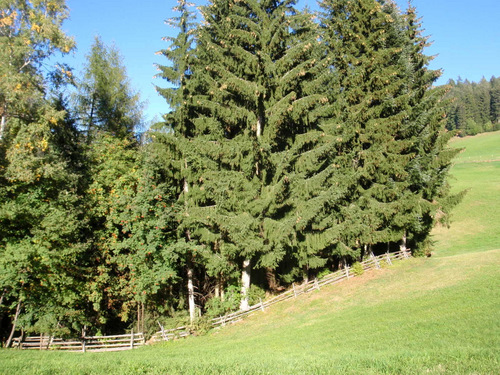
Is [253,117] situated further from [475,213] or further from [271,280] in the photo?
[475,213]

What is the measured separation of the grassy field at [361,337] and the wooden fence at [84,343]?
2.14m

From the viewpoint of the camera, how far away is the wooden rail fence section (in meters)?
17.5

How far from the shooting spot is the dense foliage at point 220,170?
50.5ft

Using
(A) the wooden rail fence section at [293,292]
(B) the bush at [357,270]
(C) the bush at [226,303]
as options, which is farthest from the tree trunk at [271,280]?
(B) the bush at [357,270]

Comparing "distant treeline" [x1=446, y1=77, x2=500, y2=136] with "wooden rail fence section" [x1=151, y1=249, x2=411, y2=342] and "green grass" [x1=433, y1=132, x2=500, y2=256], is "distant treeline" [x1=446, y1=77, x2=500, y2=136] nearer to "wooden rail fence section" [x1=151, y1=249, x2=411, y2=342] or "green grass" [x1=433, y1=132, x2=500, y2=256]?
"green grass" [x1=433, y1=132, x2=500, y2=256]

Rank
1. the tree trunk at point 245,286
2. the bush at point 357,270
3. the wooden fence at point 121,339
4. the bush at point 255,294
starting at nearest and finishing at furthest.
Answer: the wooden fence at point 121,339
the tree trunk at point 245,286
the bush at point 255,294
the bush at point 357,270

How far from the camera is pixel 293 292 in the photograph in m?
19.5

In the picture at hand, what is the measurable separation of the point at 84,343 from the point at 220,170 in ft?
38.7

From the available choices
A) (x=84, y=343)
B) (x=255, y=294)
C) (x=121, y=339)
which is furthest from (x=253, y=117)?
(x=84, y=343)

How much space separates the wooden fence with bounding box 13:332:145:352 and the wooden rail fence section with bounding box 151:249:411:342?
113 centimetres

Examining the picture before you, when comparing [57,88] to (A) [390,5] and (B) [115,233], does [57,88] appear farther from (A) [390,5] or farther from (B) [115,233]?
(A) [390,5]

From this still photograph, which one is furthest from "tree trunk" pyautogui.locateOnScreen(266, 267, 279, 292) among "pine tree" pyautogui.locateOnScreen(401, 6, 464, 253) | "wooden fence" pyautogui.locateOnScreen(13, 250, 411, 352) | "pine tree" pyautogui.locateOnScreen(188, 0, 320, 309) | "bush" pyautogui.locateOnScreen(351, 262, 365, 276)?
"pine tree" pyautogui.locateOnScreen(401, 6, 464, 253)

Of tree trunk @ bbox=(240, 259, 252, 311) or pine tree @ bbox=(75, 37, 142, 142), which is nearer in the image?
tree trunk @ bbox=(240, 259, 252, 311)

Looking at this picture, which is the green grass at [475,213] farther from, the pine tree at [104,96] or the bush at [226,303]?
the pine tree at [104,96]
